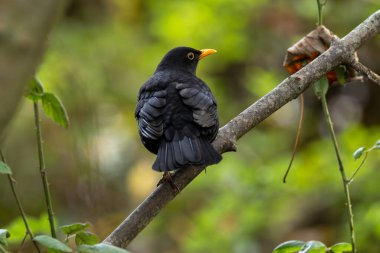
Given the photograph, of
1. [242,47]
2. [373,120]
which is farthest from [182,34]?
[373,120]

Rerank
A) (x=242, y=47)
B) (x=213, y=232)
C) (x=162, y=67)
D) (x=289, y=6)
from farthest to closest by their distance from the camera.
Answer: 1. (x=289, y=6)
2. (x=242, y=47)
3. (x=213, y=232)
4. (x=162, y=67)

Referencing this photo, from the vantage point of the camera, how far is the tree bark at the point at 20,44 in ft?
5.47

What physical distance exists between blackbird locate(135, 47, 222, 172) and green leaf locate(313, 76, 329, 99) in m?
0.65

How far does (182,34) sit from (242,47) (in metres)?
1.20

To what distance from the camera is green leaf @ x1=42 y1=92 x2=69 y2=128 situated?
3.03m

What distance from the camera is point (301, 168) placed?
8539 millimetres

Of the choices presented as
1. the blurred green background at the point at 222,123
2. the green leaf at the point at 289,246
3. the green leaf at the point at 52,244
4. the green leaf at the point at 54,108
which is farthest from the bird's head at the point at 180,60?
the green leaf at the point at 52,244

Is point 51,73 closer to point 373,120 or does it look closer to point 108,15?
point 108,15

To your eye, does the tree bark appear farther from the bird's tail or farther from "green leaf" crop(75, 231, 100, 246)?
the bird's tail

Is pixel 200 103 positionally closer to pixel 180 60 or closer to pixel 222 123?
pixel 180 60

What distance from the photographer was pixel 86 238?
2674 millimetres

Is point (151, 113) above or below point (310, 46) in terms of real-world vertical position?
below

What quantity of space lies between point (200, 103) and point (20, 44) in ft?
8.74

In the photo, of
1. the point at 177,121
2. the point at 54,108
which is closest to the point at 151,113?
the point at 177,121
